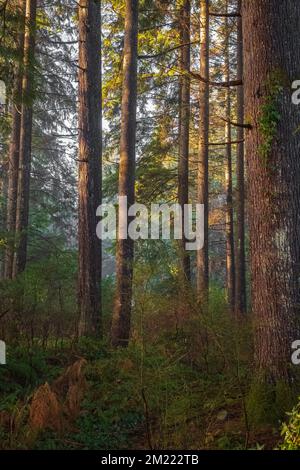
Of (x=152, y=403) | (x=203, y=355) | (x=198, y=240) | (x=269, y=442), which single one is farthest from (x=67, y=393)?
(x=198, y=240)

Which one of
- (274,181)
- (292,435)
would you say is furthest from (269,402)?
(274,181)

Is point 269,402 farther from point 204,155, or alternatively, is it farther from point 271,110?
point 204,155

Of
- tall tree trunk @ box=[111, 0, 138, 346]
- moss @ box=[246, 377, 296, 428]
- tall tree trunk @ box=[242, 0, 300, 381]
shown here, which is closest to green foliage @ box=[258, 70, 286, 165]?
tall tree trunk @ box=[242, 0, 300, 381]

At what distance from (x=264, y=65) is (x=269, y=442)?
160 inches

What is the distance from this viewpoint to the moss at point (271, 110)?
5262mm

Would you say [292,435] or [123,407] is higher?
[292,435]

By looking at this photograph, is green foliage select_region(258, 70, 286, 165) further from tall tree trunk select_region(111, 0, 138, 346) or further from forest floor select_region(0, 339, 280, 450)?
tall tree trunk select_region(111, 0, 138, 346)

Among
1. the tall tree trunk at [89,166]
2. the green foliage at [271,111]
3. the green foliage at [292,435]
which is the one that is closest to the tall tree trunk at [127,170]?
the tall tree trunk at [89,166]

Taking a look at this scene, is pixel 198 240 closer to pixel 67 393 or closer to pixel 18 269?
pixel 18 269

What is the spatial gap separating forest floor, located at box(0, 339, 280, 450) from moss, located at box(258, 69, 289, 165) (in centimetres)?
269

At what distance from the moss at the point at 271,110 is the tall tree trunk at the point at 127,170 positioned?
14.7 feet

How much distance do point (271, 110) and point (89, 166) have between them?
17.2 feet

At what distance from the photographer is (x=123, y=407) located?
249 inches

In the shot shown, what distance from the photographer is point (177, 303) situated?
810 centimetres
